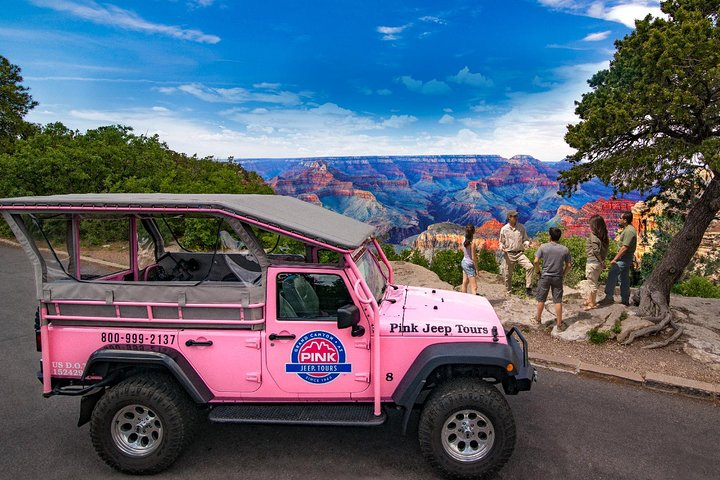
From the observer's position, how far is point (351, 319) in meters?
3.92

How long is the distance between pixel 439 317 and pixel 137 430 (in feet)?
9.73

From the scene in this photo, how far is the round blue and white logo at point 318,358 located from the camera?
13.8 feet

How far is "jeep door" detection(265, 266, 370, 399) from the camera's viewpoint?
4199mm

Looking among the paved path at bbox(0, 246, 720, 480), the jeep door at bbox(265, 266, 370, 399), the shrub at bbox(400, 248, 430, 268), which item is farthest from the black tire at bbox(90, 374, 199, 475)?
the shrub at bbox(400, 248, 430, 268)

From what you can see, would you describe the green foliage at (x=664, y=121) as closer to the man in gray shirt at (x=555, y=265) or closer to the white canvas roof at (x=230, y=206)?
the man in gray shirt at (x=555, y=265)

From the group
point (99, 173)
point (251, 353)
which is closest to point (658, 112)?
point (251, 353)

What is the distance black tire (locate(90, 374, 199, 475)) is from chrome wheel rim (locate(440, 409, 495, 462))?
2.33 metres

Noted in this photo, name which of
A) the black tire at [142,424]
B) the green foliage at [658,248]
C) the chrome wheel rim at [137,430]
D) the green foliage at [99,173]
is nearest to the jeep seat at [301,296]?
the black tire at [142,424]

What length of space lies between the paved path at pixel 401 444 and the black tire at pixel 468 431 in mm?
271

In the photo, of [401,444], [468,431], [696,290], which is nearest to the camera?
[468,431]

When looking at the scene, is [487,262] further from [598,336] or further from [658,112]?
[658,112]

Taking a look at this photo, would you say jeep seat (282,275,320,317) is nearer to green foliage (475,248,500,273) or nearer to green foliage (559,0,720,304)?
green foliage (559,0,720,304)

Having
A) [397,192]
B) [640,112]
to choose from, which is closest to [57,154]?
[640,112]

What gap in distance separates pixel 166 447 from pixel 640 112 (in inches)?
298
